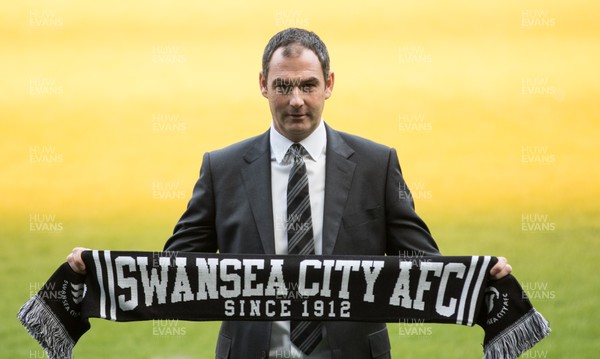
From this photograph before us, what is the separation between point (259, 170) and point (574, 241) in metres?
2.44

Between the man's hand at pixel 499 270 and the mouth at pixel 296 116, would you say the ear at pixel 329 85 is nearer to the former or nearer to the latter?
the mouth at pixel 296 116

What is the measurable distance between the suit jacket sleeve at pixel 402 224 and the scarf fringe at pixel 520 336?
0.89 feet

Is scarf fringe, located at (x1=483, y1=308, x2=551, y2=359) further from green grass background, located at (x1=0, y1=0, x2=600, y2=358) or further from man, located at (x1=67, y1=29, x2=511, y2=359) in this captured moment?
green grass background, located at (x1=0, y1=0, x2=600, y2=358)

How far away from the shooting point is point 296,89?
2.39 meters

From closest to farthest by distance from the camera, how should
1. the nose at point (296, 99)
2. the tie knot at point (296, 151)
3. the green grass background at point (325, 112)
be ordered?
1. the nose at point (296, 99)
2. the tie knot at point (296, 151)
3. the green grass background at point (325, 112)

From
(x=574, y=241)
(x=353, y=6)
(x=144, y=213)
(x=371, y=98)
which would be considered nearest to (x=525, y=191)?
(x=574, y=241)

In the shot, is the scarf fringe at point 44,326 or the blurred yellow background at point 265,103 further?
the blurred yellow background at point 265,103

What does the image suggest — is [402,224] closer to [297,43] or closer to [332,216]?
[332,216]

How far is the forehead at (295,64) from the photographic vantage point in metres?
2.42

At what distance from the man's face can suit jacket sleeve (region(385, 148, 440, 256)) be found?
0.25 meters

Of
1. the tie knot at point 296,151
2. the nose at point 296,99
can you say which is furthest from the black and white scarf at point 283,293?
the nose at point 296,99

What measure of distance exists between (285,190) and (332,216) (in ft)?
0.46

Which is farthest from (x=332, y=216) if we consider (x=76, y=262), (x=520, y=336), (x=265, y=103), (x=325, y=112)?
(x=265, y=103)

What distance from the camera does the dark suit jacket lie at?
2443mm
